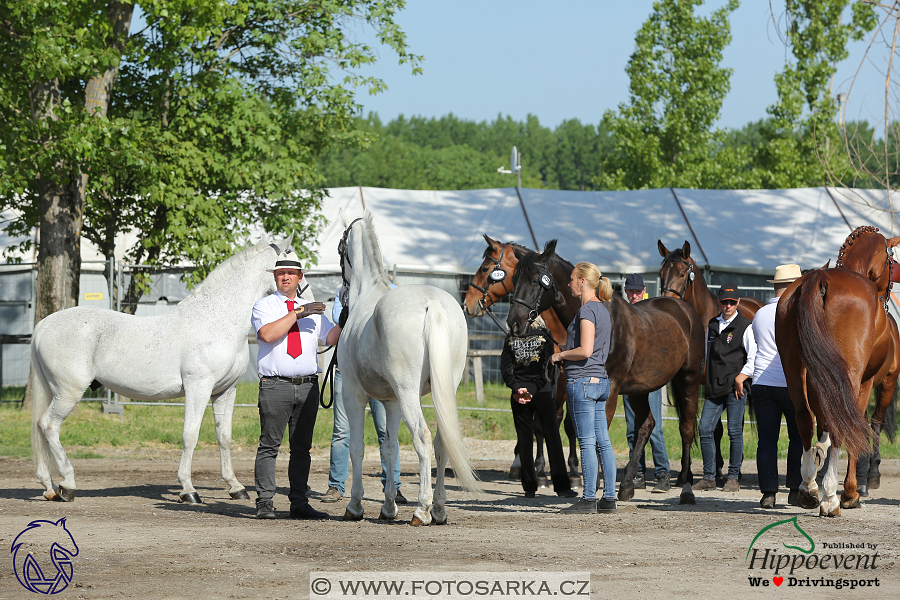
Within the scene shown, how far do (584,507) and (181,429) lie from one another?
26.0 ft

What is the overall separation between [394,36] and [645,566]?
1264 cm

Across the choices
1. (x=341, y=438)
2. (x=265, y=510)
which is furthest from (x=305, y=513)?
(x=341, y=438)

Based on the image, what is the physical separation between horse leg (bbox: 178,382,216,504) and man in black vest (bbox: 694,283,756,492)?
4.93 meters

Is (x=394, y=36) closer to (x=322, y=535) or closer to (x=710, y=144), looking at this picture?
(x=322, y=535)

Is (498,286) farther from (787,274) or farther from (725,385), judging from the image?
(787,274)

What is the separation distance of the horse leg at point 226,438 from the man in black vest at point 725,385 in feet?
15.2

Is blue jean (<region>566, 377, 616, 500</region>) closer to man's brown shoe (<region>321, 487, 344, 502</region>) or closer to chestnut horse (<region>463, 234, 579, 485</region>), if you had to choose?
chestnut horse (<region>463, 234, 579, 485</region>)

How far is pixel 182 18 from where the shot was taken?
1452 cm

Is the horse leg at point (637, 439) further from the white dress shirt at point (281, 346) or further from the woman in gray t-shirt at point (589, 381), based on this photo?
the white dress shirt at point (281, 346)

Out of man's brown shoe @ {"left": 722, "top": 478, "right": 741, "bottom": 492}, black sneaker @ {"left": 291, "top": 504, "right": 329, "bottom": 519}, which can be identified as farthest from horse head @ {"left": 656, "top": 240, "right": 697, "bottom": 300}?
black sneaker @ {"left": 291, "top": 504, "right": 329, "bottom": 519}

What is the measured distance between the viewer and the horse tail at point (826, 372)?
22.0ft

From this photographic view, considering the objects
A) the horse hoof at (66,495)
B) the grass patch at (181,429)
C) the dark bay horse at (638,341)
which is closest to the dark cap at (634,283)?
the dark bay horse at (638,341)

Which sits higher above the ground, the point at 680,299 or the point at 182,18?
the point at 182,18

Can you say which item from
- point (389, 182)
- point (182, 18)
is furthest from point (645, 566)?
point (389, 182)
